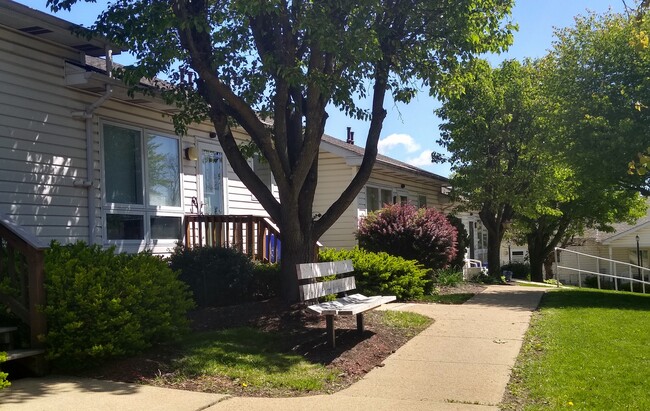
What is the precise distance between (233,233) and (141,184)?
73.5 inches

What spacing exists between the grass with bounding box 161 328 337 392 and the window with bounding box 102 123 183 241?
3312 mm

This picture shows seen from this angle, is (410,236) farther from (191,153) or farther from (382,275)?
(191,153)

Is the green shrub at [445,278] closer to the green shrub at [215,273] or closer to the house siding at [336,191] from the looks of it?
the house siding at [336,191]

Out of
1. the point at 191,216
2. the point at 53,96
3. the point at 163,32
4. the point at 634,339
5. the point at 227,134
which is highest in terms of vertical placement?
the point at 163,32

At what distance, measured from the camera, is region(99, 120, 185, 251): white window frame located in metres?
10.2

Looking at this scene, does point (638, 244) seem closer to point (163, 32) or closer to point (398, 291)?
point (398, 291)

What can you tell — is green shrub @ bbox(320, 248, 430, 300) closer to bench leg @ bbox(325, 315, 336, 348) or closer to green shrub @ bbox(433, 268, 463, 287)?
green shrub @ bbox(433, 268, 463, 287)

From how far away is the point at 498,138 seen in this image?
2048 cm

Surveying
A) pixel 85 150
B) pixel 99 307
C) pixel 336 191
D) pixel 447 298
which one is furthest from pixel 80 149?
pixel 336 191

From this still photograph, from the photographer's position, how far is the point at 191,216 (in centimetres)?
1191

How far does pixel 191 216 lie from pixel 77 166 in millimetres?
2607

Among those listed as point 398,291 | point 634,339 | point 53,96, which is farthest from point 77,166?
point 634,339

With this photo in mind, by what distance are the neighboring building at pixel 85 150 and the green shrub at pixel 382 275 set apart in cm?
282

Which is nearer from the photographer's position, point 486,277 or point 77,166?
point 77,166
